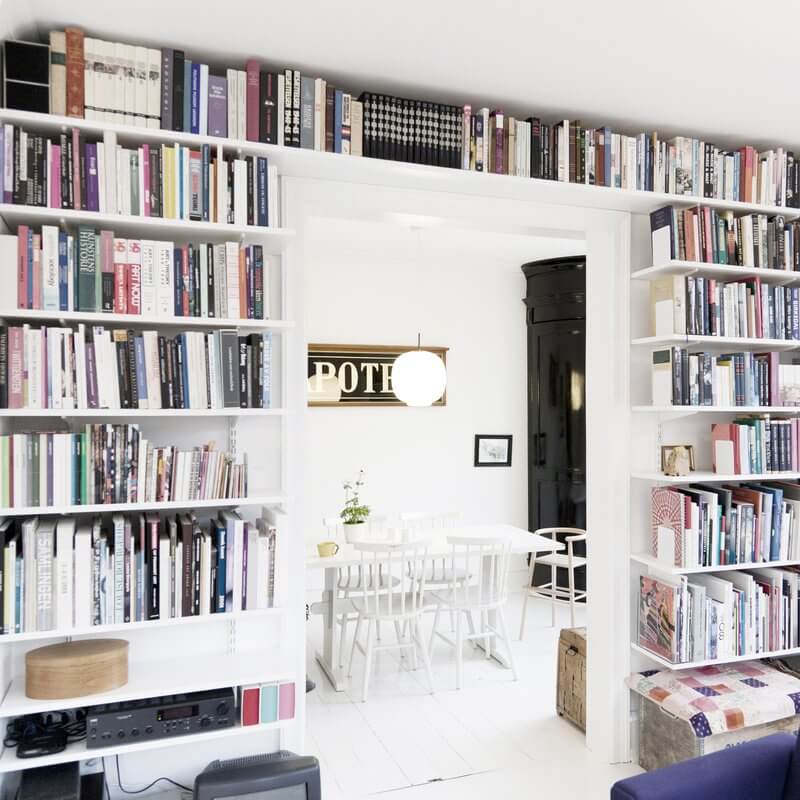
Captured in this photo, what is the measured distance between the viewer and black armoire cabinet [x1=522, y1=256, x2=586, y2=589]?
548 centimetres

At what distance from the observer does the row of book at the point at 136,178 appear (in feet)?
6.77

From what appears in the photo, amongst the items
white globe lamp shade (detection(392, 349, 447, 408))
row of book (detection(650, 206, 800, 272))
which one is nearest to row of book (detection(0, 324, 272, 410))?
row of book (detection(650, 206, 800, 272))

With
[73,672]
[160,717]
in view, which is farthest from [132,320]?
[160,717]

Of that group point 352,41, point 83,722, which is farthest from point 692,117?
point 83,722

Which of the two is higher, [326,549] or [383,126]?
[383,126]

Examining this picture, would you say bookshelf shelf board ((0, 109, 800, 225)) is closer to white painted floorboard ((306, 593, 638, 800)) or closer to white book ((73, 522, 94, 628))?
white book ((73, 522, 94, 628))

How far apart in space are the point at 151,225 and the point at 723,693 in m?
2.63

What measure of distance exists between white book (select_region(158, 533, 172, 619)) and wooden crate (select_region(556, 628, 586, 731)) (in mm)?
2002

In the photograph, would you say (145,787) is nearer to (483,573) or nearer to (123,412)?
(123,412)

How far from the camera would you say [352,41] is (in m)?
2.21

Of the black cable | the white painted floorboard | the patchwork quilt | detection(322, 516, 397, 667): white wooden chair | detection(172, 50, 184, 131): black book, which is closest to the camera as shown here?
detection(172, 50, 184, 131): black book

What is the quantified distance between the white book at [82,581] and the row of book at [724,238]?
229 centimetres

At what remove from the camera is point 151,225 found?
7.15 feet

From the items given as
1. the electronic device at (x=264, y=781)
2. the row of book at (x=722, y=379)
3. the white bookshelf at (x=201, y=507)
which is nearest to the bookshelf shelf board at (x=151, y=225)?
the white bookshelf at (x=201, y=507)
